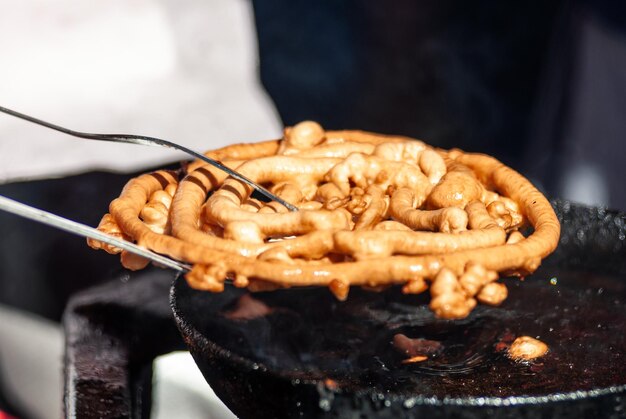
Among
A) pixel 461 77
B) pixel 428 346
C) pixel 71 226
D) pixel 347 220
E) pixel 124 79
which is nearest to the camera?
pixel 71 226

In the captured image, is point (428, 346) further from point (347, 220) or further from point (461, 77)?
point (461, 77)

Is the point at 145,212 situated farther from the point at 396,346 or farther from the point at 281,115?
the point at 281,115

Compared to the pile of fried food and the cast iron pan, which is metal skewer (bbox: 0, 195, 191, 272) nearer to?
the pile of fried food

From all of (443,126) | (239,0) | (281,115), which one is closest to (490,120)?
(443,126)

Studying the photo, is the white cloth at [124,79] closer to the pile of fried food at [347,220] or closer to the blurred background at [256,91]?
the blurred background at [256,91]

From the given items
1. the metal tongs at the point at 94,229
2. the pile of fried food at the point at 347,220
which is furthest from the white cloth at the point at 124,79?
the metal tongs at the point at 94,229

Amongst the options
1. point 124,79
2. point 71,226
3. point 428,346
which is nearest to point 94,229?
point 71,226

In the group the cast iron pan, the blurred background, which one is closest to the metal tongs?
the cast iron pan
